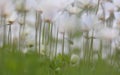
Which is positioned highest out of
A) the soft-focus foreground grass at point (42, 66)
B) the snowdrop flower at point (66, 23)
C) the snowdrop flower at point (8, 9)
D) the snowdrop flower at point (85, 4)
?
the snowdrop flower at point (85, 4)

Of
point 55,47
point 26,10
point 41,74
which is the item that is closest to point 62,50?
point 55,47

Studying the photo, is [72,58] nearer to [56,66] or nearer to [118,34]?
[56,66]

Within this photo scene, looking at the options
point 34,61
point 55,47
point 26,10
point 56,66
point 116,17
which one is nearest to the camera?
point 34,61

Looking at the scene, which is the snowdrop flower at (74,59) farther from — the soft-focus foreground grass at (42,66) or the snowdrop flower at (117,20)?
the snowdrop flower at (117,20)

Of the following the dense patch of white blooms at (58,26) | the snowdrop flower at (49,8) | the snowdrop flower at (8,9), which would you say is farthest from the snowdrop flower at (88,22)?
the snowdrop flower at (8,9)

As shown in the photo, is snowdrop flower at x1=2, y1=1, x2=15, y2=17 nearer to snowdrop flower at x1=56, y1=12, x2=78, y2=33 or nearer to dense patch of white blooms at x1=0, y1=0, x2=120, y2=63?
dense patch of white blooms at x1=0, y1=0, x2=120, y2=63

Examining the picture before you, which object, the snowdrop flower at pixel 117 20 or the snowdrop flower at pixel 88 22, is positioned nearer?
the snowdrop flower at pixel 88 22

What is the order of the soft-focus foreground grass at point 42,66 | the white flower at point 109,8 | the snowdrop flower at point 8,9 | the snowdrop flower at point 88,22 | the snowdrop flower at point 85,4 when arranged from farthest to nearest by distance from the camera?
the white flower at point 109,8
the snowdrop flower at point 85,4
the snowdrop flower at point 88,22
the snowdrop flower at point 8,9
the soft-focus foreground grass at point 42,66
